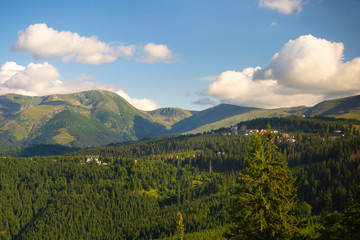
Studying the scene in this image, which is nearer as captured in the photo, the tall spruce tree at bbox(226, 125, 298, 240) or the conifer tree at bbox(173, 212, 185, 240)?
the tall spruce tree at bbox(226, 125, 298, 240)

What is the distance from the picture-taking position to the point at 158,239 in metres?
149

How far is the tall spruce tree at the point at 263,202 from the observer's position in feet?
108

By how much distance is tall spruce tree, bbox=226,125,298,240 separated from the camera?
108ft

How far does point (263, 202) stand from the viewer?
33.4 meters

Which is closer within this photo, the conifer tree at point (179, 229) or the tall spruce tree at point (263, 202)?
the tall spruce tree at point (263, 202)

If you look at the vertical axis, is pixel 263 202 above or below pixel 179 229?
above

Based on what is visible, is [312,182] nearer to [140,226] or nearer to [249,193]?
[140,226]

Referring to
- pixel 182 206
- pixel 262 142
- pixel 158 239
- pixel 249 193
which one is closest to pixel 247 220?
pixel 249 193

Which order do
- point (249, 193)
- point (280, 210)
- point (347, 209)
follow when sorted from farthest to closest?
point (347, 209) → point (249, 193) → point (280, 210)

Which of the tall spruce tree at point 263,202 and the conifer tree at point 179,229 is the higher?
the tall spruce tree at point 263,202

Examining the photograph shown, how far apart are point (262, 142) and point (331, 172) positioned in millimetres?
190781

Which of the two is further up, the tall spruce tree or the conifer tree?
the tall spruce tree

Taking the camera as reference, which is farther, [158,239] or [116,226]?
[116,226]

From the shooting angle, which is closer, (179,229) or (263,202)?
(263,202)
